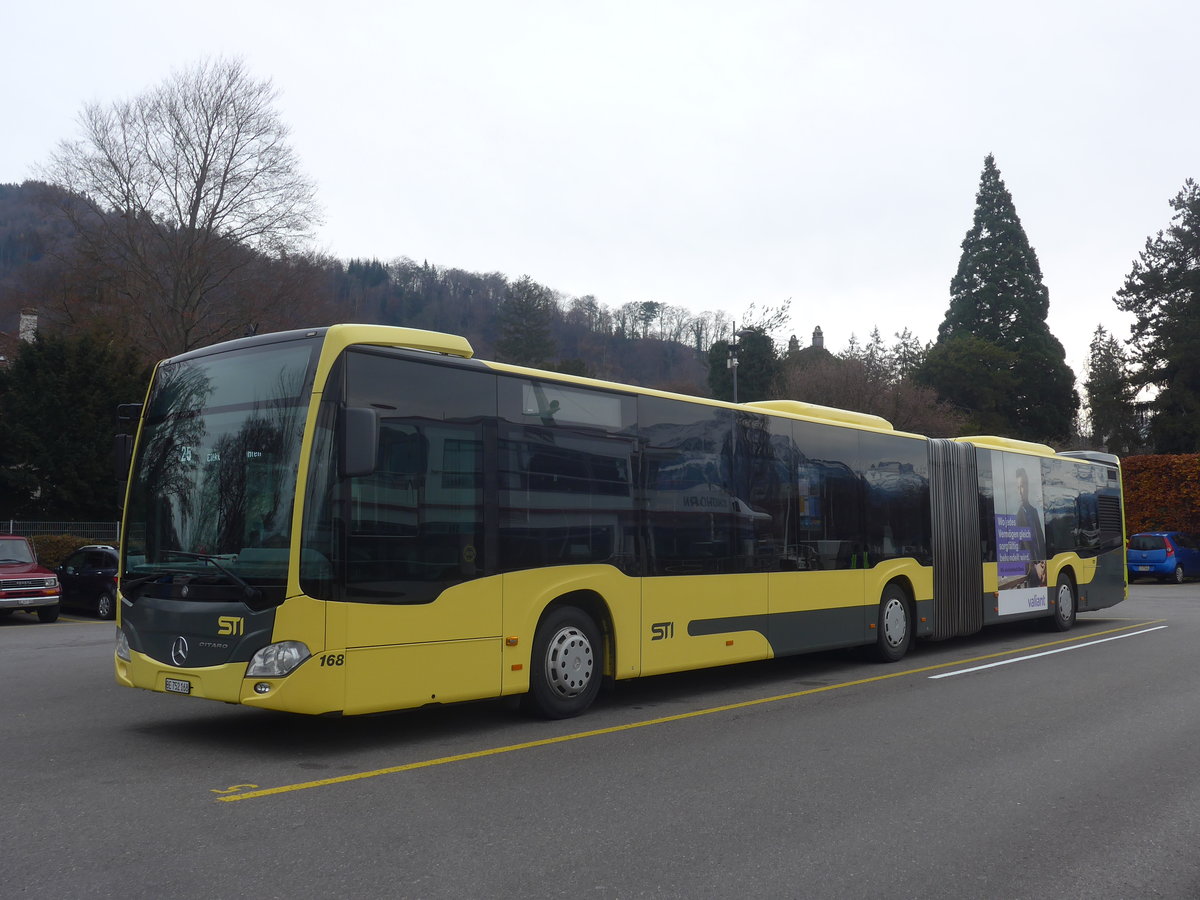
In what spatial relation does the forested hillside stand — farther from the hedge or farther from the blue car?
the blue car

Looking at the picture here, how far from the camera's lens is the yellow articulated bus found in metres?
7.34

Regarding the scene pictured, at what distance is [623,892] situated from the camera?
4.62 metres

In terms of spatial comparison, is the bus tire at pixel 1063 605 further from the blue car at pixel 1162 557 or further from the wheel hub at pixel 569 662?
the blue car at pixel 1162 557

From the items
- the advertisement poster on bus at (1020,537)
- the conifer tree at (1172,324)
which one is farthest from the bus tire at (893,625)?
the conifer tree at (1172,324)

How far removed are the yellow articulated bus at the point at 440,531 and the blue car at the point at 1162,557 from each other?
1050 inches

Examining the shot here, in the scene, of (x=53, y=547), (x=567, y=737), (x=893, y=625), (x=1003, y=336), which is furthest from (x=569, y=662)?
(x=1003, y=336)

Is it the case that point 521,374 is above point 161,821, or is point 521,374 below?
above

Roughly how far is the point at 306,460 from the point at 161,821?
2593 mm

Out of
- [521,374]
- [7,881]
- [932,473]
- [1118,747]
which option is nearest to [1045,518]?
[932,473]

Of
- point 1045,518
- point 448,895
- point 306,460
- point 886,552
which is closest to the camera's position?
point 448,895

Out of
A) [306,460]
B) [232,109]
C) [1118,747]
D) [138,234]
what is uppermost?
[232,109]

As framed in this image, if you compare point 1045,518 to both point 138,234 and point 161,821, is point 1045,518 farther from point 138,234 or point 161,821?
point 138,234

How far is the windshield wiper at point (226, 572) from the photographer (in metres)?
7.29

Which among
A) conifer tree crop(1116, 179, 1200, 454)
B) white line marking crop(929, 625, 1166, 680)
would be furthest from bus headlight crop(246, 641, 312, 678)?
conifer tree crop(1116, 179, 1200, 454)
